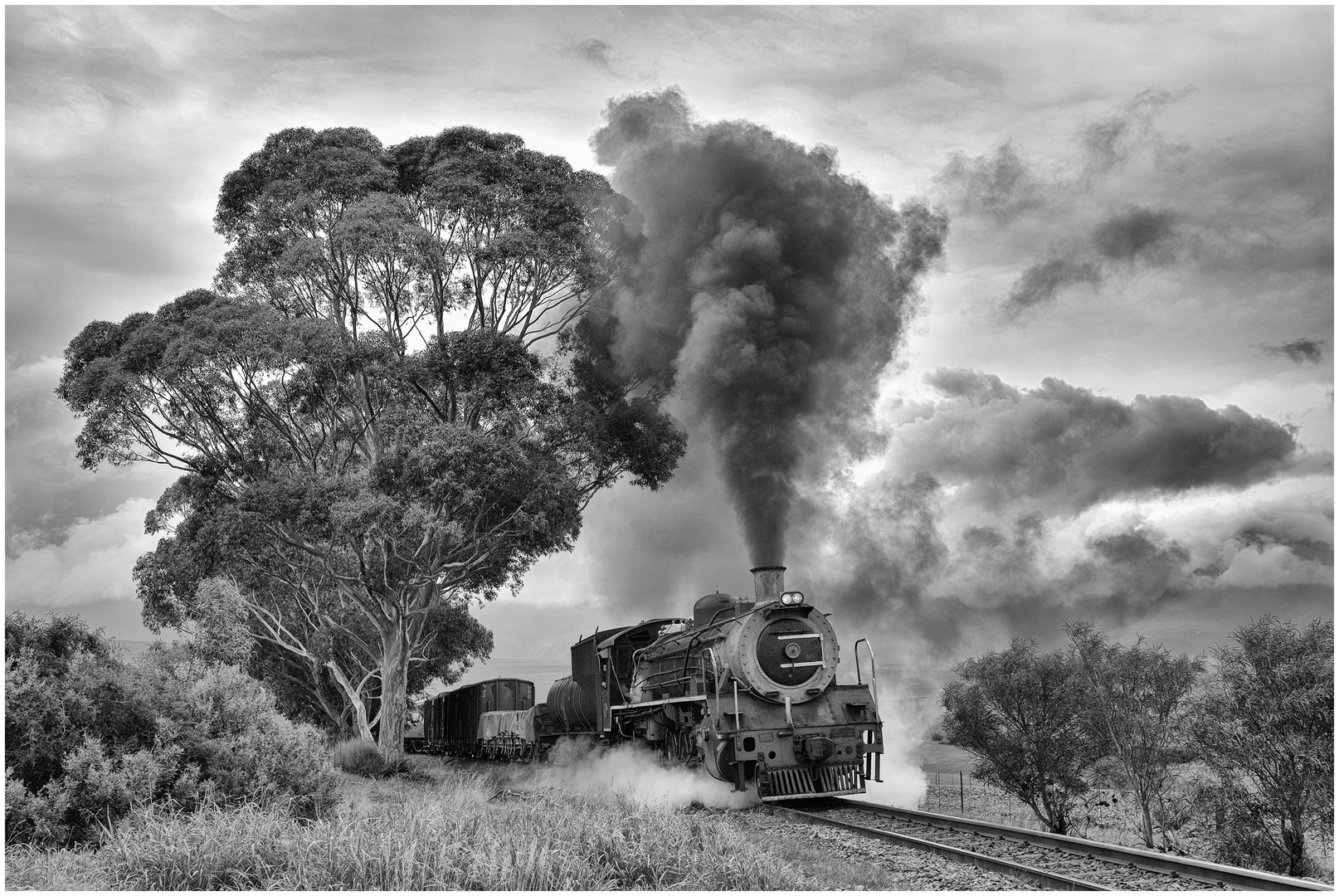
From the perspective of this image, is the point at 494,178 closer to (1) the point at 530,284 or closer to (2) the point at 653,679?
(1) the point at 530,284

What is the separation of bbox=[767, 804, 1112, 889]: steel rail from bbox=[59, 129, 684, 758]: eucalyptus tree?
14812mm

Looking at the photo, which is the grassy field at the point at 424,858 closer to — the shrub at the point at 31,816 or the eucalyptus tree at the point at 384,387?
the shrub at the point at 31,816

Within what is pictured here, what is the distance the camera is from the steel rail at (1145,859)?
8367mm

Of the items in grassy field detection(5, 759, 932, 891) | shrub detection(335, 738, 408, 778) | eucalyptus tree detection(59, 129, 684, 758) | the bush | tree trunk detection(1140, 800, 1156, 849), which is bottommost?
tree trunk detection(1140, 800, 1156, 849)

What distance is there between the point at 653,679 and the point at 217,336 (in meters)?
15.2

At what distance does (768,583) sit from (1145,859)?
7677 millimetres

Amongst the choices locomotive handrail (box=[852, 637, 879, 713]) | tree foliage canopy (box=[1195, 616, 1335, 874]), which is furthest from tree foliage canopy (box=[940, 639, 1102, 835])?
locomotive handrail (box=[852, 637, 879, 713])

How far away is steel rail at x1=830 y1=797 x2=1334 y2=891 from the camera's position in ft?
27.5

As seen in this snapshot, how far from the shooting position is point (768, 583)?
1617cm

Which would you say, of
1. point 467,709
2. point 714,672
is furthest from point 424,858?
point 467,709

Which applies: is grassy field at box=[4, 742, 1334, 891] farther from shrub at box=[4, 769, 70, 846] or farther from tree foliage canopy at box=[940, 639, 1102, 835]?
tree foliage canopy at box=[940, 639, 1102, 835]

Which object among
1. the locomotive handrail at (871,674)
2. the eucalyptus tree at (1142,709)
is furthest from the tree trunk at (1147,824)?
the locomotive handrail at (871,674)

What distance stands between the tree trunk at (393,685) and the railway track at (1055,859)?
1728cm

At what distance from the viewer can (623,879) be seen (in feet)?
27.5
